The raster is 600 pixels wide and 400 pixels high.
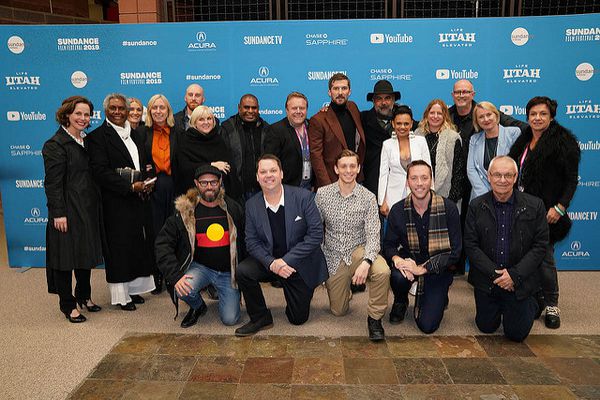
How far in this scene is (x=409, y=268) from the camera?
3.18 meters

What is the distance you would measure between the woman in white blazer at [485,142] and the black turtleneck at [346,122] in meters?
0.96

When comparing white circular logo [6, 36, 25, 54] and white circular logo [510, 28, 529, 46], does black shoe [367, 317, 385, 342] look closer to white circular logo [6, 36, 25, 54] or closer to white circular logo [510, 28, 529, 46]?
white circular logo [510, 28, 529, 46]

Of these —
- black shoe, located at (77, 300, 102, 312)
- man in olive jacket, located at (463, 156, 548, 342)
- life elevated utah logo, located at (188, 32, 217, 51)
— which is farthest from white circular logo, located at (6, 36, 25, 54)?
man in olive jacket, located at (463, 156, 548, 342)

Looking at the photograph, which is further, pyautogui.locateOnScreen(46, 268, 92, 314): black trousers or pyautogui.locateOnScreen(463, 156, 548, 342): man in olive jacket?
pyautogui.locateOnScreen(46, 268, 92, 314): black trousers

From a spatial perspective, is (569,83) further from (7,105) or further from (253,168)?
(7,105)

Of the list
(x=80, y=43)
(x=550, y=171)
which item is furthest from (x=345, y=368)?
(x=80, y=43)

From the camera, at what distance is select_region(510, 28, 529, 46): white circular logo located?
443 cm

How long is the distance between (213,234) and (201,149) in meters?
0.70

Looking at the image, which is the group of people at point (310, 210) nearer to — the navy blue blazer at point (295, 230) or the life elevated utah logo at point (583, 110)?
the navy blue blazer at point (295, 230)

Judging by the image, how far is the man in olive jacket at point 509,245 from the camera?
9.73 feet

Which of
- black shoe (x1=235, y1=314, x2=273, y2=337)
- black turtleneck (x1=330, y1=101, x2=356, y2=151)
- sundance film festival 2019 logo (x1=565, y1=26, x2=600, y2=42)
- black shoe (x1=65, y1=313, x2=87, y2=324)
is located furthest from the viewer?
→ sundance film festival 2019 logo (x1=565, y1=26, x2=600, y2=42)

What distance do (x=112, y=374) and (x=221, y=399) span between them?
0.73 meters

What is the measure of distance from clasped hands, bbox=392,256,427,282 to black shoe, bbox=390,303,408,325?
30cm

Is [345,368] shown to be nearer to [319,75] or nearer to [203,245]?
[203,245]
